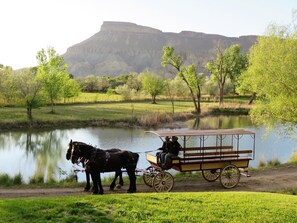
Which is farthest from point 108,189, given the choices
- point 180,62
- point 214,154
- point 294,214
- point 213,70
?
point 213,70

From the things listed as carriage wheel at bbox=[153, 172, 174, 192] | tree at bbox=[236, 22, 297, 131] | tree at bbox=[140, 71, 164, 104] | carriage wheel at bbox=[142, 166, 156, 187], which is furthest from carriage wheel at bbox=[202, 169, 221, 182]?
tree at bbox=[140, 71, 164, 104]

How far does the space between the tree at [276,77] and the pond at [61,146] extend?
5.87 ft

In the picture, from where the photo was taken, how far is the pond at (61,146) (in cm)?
2191

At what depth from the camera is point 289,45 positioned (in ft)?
77.6

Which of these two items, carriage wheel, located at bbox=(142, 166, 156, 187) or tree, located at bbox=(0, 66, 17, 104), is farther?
tree, located at bbox=(0, 66, 17, 104)

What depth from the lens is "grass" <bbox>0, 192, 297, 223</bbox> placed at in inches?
342

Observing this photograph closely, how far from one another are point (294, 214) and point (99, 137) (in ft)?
84.4

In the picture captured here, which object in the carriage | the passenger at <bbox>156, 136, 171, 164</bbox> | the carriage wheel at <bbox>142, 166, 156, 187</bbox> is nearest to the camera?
the carriage

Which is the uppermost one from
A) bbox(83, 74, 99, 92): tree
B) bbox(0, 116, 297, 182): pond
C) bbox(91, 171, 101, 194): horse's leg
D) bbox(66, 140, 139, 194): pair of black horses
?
bbox(83, 74, 99, 92): tree

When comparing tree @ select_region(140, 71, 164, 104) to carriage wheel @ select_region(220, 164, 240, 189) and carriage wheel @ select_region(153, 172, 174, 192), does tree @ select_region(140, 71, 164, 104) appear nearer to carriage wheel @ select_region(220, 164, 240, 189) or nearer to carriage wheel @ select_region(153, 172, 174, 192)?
carriage wheel @ select_region(220, 164, 240, 189)

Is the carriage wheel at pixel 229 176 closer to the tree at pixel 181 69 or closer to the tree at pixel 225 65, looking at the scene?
the tree at pixel 181 69

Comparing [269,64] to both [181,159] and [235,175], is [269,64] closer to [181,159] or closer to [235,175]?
[235,175]

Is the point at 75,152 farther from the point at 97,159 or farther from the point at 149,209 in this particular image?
the point at 149,209

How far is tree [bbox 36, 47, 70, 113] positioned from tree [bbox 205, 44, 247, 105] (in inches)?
1078
